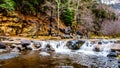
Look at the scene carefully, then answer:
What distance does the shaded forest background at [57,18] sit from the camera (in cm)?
3396

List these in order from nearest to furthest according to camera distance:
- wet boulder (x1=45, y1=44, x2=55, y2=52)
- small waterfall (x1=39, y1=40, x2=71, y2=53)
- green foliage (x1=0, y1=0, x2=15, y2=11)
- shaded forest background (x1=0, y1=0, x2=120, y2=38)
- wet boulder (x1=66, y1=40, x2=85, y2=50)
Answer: wet boulder (x1=45, y1=44, x2=55, y2=52)
small waterfall (x1=39, y1=40, x2=71, y2=53)
wet boulder (x1=66, y1=40, x2=85, y2=50)
green foliage (x1=0, y1=0, x2=15, y2=11)
shaded forest background (x1=0, y1=0, x2=120, y2=38)

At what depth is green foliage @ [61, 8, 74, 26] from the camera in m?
40.4

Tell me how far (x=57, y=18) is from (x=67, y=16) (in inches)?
65.8

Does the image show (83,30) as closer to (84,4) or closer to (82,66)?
(84,4)

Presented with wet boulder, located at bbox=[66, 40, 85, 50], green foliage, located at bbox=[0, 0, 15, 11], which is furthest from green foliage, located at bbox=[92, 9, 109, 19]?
wet boulder, located at bbox=[66, 40, 85, 50]

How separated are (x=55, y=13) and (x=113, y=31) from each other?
1206cm

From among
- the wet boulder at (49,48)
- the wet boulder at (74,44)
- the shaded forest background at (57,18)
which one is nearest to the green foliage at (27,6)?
the shaded forest background at (57,18)

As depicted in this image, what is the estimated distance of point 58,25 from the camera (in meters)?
38.6

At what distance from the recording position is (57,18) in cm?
4009

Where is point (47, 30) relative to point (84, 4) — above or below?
below

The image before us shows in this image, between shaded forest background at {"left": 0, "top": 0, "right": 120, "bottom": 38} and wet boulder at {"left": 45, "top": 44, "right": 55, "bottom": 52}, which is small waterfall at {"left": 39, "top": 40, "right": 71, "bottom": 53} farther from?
shaded forest background at {"left": 0, "top": 0, "right": 120, "bottom": 38}

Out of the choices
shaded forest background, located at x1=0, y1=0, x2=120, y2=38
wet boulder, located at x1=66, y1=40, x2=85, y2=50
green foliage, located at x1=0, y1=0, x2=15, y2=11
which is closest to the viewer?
wet boulder, located at x1=66, y1=40, x2=85, y2=50

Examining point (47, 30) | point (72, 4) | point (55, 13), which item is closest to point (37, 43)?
point (47, 30)

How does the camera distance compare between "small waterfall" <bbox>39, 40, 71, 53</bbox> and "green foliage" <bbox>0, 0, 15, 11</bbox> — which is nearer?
"small waterfall" <bbox>39, 40, 71, 53</bbox>
